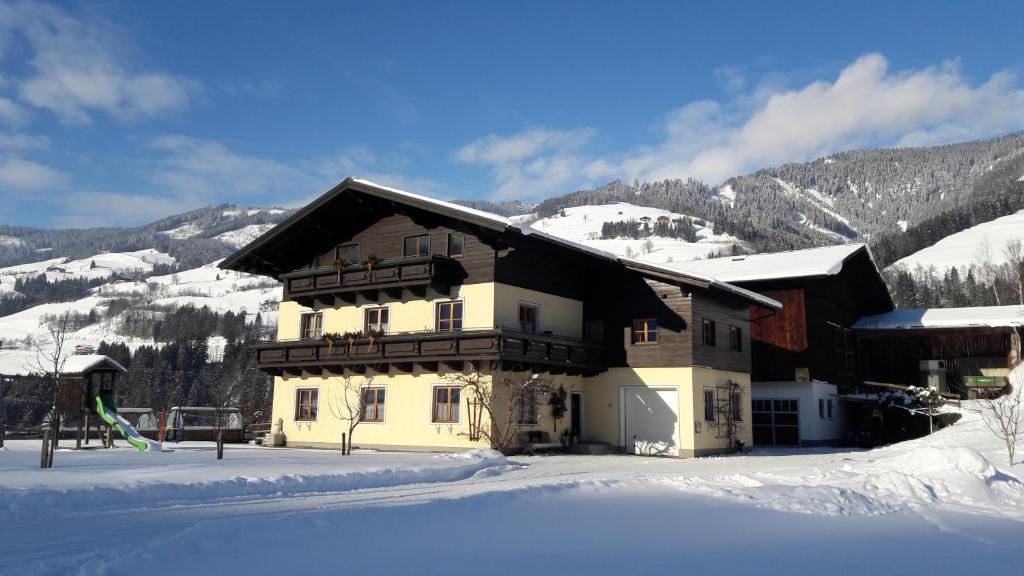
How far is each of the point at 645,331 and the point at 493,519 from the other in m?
20.0

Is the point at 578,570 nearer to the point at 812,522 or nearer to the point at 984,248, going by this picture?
the point at 812,522

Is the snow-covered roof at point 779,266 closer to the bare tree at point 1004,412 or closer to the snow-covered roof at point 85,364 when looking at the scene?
the bare tree at point 1004,412

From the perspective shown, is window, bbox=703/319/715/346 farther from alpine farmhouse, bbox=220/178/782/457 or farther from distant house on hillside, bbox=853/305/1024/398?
distant house on hillside, bbox=853/305/1024/398

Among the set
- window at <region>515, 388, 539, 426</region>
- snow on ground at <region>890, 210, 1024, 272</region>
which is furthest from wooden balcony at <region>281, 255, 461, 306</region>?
snow on ground at <region>890, 210, 1024, 272</region>

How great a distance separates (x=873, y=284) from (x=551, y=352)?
25.4m

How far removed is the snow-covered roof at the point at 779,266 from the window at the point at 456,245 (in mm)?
10880

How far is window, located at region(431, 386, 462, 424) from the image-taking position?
28955 millimetres

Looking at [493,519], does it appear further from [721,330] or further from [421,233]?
Result: [721,330]

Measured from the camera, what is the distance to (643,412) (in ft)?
102

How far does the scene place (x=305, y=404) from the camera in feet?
111

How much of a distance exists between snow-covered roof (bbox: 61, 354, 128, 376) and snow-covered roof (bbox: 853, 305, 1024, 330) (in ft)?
119

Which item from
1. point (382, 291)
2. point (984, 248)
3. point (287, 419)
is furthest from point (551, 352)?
point (984, 248)

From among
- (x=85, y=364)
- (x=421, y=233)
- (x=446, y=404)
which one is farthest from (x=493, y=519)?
(x=85, y=364)

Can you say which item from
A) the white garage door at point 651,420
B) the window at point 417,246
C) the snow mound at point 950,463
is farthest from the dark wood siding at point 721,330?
the snow mound at point 950,463
